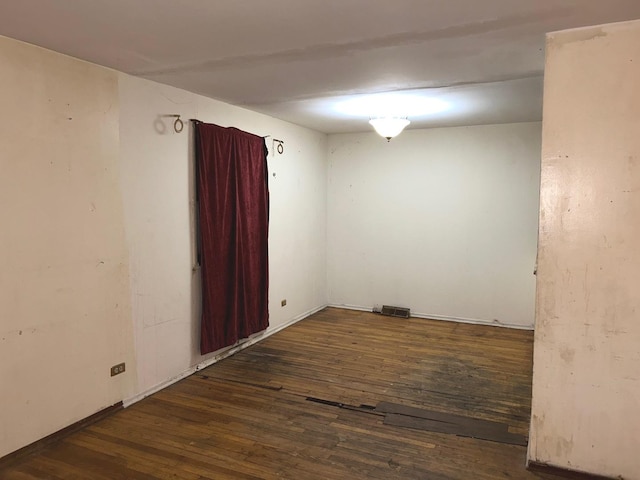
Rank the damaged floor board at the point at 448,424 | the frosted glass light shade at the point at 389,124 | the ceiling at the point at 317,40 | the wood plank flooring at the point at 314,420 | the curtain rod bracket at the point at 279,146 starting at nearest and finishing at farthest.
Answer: the ceiling at the point at 317,40
the wood plank flooring at the point at 314,420
the damaged floor board at the point at 448,424
the frosted glass light shade at the point at 389,124
the curtain rod bracket at the point at 279,146

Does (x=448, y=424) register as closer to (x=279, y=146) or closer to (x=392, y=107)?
(x=392, y=107)

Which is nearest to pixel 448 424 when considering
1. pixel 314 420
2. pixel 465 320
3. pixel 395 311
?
pixel 314 420

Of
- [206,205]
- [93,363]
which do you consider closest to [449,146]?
[206,205]

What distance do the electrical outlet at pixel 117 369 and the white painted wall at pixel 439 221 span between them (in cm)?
374

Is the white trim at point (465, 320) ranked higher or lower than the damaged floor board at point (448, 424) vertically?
higher

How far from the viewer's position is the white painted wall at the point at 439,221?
5.57 metres

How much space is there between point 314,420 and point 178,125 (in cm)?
263

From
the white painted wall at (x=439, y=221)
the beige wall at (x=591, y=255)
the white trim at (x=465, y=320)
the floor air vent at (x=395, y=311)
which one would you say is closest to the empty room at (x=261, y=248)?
the beige wall at (x=591, y=255)

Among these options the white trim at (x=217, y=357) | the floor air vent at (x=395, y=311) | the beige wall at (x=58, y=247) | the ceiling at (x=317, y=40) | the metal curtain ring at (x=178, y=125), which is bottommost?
the white trim at (x=217, y=357)

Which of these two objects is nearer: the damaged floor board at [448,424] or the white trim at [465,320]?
the damaged floor board at [448,424]

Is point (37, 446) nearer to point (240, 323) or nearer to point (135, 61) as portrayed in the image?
point (240, 323)

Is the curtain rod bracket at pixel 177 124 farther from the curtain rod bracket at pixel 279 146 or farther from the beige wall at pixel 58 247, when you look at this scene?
the curtain rod bracket at pixel 279 146

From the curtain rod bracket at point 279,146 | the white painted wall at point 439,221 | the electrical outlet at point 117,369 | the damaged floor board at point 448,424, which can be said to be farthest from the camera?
the white painted wall at point 439,221

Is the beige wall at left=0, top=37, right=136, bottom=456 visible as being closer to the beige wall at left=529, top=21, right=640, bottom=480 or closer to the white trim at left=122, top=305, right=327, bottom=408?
the white trim at left=122, top=305, right=327, bottom=408
